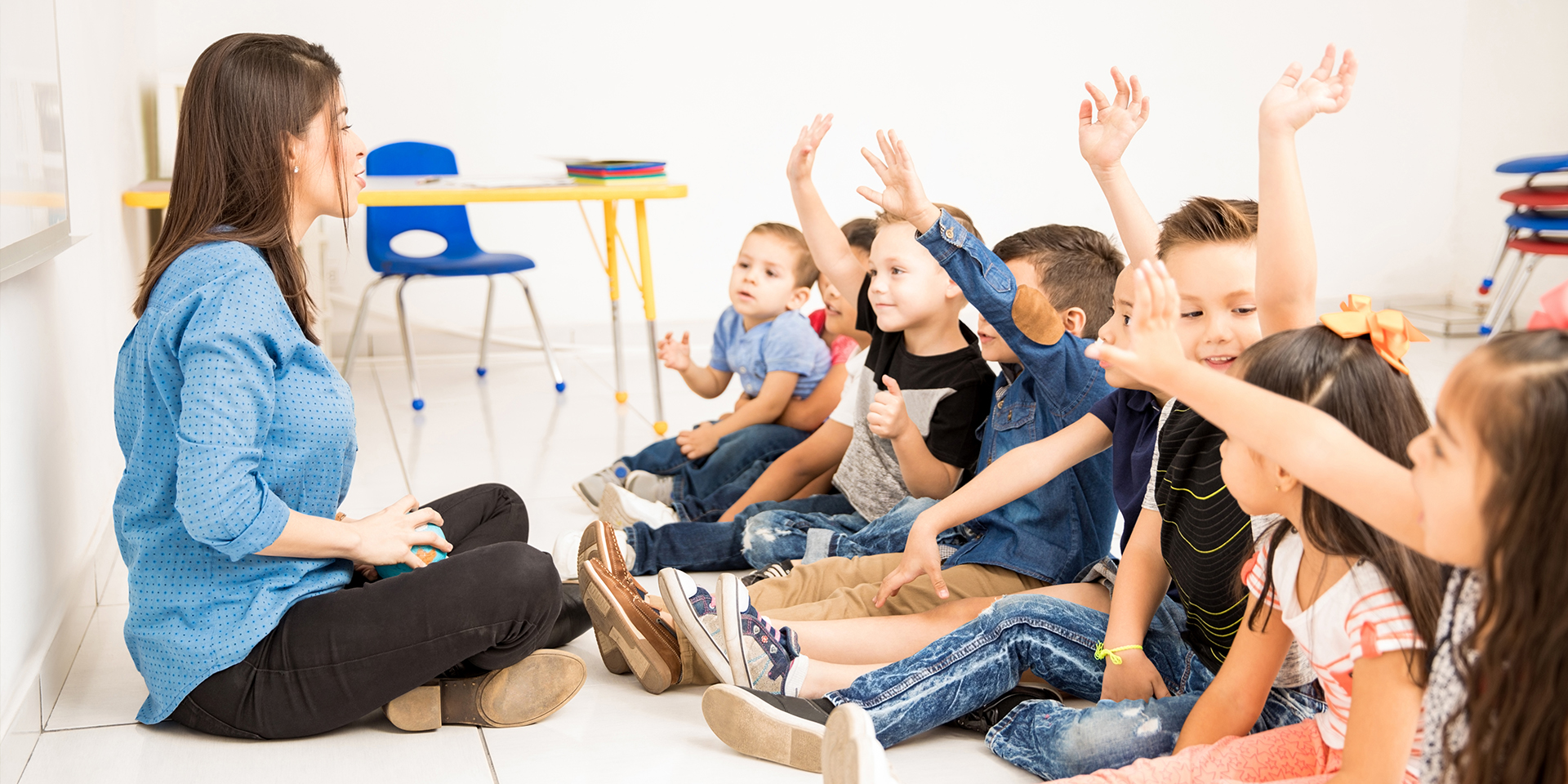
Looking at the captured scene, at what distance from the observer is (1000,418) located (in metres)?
1.71

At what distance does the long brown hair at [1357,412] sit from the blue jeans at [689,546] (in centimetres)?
117

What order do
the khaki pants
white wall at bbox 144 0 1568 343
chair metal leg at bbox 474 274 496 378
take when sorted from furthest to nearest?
1. white wall at bbox 144 0 1568 343
2. chair metal leg at bbox 474 274 496 378
3. the khaki pants

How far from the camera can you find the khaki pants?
1.64 meters

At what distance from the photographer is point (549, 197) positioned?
3.06 meters

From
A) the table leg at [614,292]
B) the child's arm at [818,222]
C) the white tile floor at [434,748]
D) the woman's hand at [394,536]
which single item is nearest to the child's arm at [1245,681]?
the white tile floor at [434,748]

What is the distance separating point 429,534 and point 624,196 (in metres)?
1.75

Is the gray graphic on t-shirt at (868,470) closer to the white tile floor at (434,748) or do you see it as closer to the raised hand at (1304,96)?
the white tile floor at (434,748)

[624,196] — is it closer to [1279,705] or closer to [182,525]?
[182,525]

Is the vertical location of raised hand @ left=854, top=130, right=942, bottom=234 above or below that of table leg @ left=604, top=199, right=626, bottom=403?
above

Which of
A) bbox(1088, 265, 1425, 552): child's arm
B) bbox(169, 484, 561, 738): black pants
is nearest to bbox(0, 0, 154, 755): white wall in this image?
bbox(169, 484, 561, 738): black pants

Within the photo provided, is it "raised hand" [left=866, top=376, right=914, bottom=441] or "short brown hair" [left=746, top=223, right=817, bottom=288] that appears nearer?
"raised hand" [left=866, top=376, right=914, bottom=441]

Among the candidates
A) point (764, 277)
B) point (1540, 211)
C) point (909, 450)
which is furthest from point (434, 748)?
point (1540, 211)

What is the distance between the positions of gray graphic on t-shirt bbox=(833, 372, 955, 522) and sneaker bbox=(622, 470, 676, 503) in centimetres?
51

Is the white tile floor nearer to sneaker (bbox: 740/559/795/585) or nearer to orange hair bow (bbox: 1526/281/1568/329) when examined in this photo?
sneaker (bbox: 740/559/795/585)
